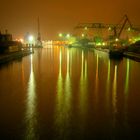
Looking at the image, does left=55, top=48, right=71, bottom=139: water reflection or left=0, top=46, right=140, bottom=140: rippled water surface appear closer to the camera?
left=0, top=46, right=140, bottom=140: rippled water surface

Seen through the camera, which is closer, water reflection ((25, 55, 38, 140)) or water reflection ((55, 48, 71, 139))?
water reflection ((25, 55, 38, 140))

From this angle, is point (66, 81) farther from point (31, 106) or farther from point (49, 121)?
point (49, 121)

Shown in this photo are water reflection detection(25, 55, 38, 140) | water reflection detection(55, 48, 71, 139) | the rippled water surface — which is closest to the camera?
water reflection detection(25, 55, 38, 140)

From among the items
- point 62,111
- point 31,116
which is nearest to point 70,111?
point 62,111

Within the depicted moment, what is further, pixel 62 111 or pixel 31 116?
pixel 62 111

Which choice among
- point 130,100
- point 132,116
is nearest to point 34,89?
point 130,100

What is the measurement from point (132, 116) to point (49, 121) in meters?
3.01

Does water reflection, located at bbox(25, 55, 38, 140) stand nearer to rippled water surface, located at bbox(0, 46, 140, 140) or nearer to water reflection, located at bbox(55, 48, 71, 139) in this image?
rippled water surface, located at bbox(0, 46, 140, 140)

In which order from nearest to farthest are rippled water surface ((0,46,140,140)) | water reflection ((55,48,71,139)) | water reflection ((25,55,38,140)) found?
1. water reflection ((25,55,38,140))
2. rippled water surface ((0,46,140,140))
3. water reflection ((55,48,71,139))

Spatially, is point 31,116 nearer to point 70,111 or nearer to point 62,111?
point 62,111

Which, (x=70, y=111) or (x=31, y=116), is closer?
(x=31, y=116)

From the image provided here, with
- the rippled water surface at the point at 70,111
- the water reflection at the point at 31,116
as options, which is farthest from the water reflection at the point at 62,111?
the water reflection at the point at 31,116

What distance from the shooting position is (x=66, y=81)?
18406mm

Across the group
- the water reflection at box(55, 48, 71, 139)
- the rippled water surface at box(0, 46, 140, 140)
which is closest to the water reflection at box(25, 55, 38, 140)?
the rippled water surface at box(0, 46, 140, 140)
